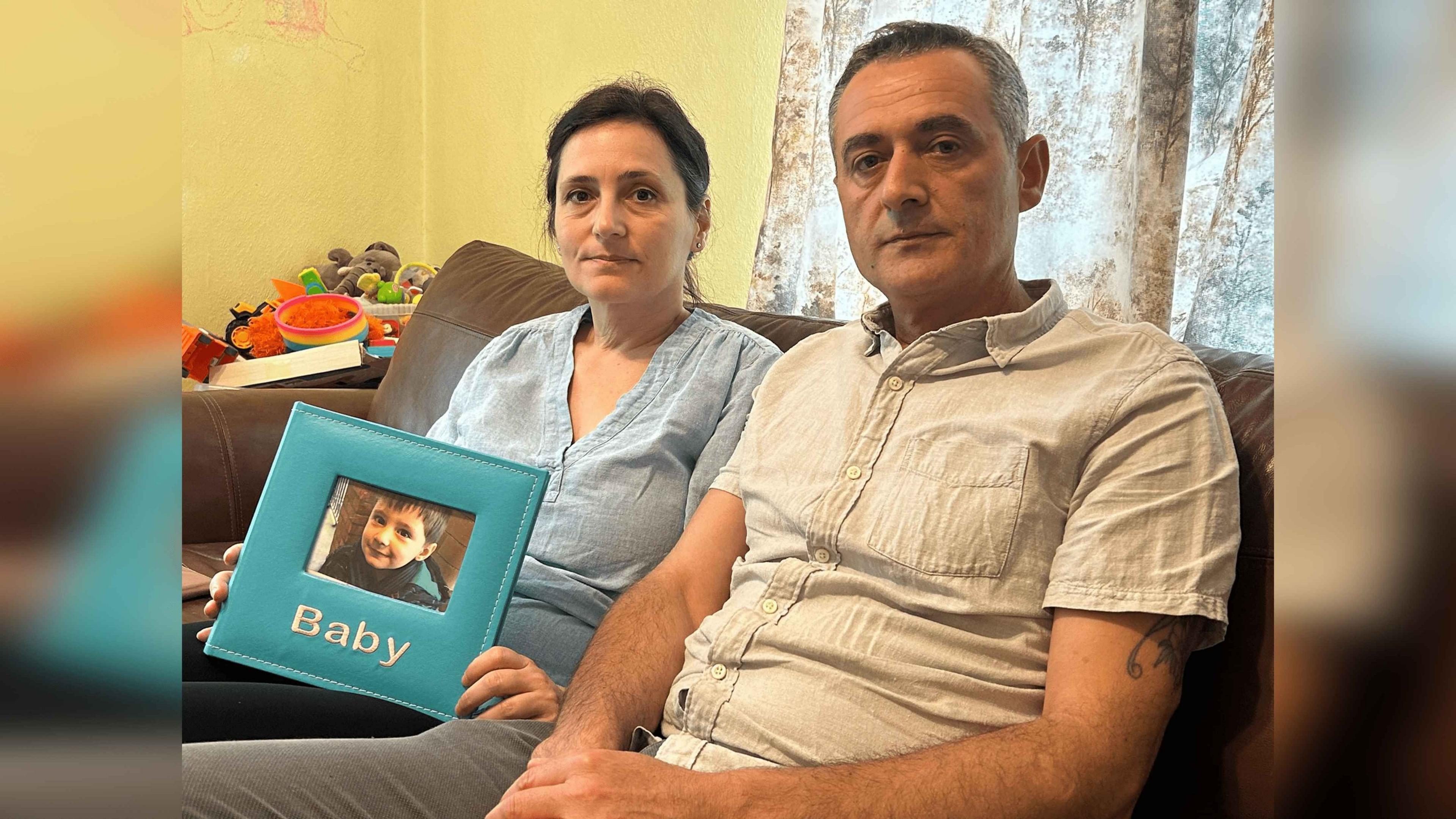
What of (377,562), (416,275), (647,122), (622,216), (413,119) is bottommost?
(377,562)

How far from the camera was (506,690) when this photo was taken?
3.85 ft

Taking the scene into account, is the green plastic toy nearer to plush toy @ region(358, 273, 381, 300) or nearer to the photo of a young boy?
plush toy @ region(358, 273, 381, 300)

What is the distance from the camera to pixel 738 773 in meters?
0.91

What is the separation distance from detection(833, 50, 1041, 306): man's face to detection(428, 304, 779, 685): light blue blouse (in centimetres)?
31

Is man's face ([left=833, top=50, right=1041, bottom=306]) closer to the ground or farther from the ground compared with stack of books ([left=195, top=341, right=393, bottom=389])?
farther from the ground

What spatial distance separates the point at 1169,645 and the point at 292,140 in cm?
304

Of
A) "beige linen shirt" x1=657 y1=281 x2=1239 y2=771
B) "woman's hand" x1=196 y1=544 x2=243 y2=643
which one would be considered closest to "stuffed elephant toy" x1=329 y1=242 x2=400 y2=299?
"woman's hand" x1=196 y1=544 x2=243 y2=643

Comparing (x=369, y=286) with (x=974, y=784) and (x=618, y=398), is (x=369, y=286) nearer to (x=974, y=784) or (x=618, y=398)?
(x=618, y=398)

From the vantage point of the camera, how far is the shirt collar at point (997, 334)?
1.11m

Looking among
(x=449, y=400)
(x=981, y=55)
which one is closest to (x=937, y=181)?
(x=981, y=55)

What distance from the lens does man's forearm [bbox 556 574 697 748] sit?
1.09 metres
